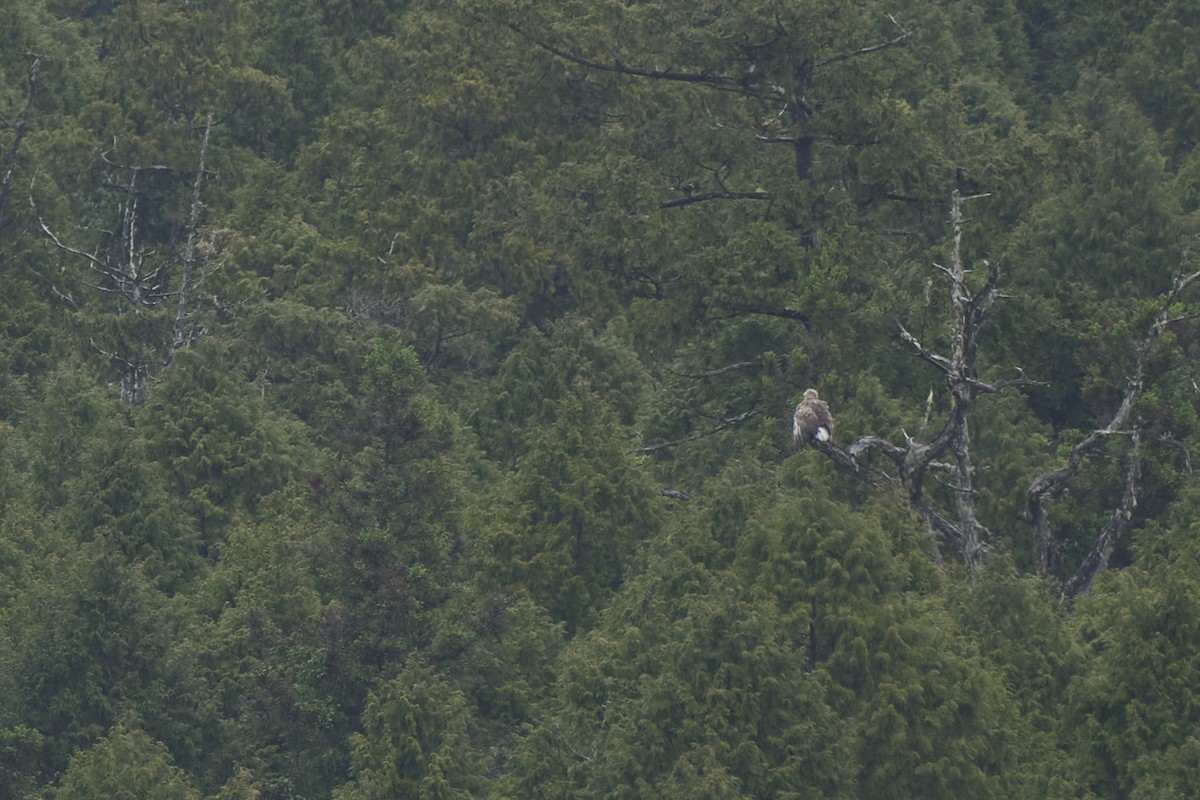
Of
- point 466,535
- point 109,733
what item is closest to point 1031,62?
point 466,535

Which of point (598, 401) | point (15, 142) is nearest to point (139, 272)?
point (15, 142)

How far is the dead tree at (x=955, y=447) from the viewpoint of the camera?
32.3 m

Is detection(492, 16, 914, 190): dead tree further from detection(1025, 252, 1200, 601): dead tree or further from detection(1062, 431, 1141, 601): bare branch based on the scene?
detection(1062, 431, 1141, 601): bare branch

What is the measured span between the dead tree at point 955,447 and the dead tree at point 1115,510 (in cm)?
88

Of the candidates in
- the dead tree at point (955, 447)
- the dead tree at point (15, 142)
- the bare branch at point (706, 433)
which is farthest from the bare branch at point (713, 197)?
the dead tree at point (15, 142)

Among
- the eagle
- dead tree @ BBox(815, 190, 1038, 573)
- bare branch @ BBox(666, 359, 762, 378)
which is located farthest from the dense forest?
the eagle

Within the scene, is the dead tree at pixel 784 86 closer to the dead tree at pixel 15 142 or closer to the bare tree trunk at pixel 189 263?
the bare tree trunk at pixel 189 263

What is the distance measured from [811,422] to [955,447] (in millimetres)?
1642

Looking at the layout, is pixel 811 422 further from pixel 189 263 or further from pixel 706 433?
pixel 189 263

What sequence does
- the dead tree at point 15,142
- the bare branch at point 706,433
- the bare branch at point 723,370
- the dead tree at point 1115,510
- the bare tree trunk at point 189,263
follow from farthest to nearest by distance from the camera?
the dead tree at point 15,142, the bare tree trunk at point 189,263, the bare branch at point 723,370, the bare branch at point 706,433, the dead tree at point 1115,510

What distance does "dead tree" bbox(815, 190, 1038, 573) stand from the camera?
1273 inches

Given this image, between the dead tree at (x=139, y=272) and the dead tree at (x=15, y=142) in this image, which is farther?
the dead tree at (x=15, y=142)

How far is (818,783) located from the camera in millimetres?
26859

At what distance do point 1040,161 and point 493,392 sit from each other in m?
8.33
